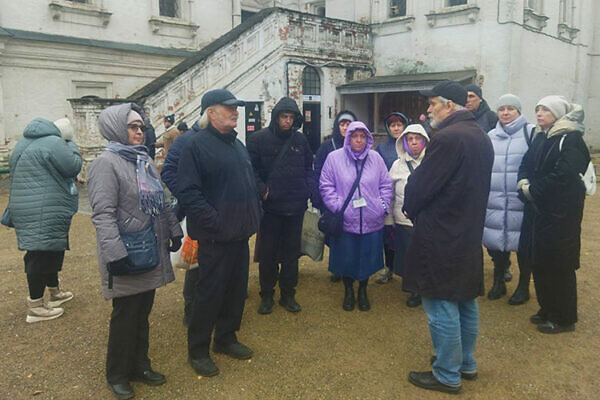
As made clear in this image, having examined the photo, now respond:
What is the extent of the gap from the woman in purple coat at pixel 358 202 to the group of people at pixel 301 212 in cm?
1

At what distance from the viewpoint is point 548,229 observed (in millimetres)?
3998

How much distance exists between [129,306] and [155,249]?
42 centimetres

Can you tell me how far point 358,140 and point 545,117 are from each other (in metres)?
1.66

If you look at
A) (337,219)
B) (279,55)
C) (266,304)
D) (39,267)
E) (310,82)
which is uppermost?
(279,55)

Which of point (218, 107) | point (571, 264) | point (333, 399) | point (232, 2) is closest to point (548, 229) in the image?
point (571, 264)

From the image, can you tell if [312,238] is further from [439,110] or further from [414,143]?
[439,110]

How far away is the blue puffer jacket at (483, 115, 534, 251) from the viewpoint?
14.8ft

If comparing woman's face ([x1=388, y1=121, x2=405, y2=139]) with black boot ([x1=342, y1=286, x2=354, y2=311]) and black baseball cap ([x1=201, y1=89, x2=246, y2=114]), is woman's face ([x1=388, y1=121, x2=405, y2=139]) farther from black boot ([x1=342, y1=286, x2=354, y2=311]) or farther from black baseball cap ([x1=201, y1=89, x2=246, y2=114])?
black baseball cap ([x1=201, y1=89, x2=246, y2=114])

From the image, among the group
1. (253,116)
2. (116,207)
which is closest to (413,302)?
(116,207)

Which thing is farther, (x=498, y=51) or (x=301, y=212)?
(x=498, y=51)

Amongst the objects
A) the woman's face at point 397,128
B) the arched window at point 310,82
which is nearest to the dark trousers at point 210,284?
the woman's face at point 397,128

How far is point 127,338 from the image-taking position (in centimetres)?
316

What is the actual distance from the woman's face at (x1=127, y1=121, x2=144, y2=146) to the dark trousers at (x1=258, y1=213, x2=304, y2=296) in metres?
1.66

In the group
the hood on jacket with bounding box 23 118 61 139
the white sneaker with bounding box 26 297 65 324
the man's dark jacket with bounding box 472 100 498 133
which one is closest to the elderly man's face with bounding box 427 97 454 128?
the man's dark jacket with bounding box 472 100 498 133
